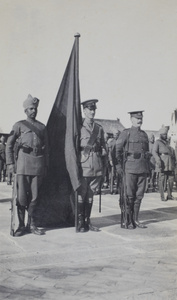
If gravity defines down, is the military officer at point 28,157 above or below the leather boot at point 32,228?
above

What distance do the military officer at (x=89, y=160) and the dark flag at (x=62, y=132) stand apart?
0.36 ft

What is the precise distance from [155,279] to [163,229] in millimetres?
2519

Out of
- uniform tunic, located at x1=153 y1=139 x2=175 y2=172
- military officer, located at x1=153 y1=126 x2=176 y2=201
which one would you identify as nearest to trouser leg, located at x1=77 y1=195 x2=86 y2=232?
military officer, located at x1=153 y1=126 x2=176 y2=201

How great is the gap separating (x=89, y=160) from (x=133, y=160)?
0.78 meters

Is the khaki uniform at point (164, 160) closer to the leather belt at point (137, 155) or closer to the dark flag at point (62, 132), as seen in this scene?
the leather belt at point (137, 155)

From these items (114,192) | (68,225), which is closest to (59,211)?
(68,225)

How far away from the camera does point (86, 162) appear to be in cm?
578

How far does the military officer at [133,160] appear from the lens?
615 centimetres

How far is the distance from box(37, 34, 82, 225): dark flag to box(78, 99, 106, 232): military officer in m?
0.11

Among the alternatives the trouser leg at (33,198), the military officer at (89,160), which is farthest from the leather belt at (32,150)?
the military officer at (89,160)

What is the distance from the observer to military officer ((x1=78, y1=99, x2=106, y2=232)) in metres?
5.78

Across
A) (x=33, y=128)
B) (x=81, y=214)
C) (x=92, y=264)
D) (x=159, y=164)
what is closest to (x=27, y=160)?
(x=33, y=128)

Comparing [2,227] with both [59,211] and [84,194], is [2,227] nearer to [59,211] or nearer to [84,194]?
Result: [59,211]

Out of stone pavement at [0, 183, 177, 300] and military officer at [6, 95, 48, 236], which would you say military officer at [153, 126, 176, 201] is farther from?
military officer at [6, 95, 48, 236]
